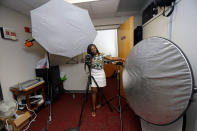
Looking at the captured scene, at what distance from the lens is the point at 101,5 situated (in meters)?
1.65

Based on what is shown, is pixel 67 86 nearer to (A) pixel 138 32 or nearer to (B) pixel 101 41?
(B) pixel 101 41

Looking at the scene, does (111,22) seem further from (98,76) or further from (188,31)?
(188,31)

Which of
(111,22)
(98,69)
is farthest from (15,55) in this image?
(111,22)

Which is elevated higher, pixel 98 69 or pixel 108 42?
pixel 108 42

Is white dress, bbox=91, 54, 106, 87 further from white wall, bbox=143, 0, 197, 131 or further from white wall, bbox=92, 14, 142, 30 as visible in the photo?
white wall, bbox=92, 14, 142, 30

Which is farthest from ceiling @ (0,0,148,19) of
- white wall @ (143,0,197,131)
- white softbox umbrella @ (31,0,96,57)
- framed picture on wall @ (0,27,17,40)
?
white wall @ (143,0,197,131)

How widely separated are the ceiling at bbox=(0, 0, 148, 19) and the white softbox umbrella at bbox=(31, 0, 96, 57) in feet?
2.37

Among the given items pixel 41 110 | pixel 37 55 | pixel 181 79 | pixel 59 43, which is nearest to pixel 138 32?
pixel 181 79

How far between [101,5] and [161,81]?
1738mm

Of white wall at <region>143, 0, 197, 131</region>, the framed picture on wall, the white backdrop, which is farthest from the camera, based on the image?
the white backdrop

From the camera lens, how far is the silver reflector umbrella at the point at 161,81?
0.57 meters

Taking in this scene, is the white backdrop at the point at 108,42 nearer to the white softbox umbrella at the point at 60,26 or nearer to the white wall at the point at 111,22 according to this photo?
the white wall at the point at 111,22

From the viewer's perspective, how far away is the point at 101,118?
1.49m

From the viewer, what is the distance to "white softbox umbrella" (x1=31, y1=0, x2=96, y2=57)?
0.96 m
